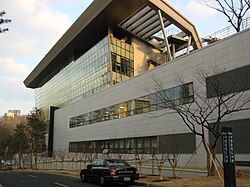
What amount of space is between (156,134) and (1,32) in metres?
26.7

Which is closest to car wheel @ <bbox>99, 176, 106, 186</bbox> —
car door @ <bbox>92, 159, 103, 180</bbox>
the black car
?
the black car

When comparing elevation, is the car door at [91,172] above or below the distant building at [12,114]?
below

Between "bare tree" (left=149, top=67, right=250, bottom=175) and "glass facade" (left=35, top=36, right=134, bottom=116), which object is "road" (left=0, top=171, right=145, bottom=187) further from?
"glass facade" (left=35, top=36, right=134, bottom=116)

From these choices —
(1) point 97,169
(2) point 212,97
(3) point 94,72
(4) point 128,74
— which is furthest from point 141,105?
(3) point 94,72

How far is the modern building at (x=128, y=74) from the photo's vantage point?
1233 inches

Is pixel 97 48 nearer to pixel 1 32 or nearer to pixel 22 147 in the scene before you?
pixel 22 147

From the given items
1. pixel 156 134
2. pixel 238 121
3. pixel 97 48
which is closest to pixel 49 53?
pixel 97 48

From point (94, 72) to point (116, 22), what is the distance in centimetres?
989

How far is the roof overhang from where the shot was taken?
46763mm

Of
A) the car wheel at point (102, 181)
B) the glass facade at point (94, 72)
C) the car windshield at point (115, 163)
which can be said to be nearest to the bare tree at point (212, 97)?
the car windshield at point (115, 163)

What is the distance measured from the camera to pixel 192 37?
5250 centimetres

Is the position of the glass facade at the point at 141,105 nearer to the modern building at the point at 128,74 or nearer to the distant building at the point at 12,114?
the modern building at the point at 128,74

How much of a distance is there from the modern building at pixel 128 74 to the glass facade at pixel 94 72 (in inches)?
5.6

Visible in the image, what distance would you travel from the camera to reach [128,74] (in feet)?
180
